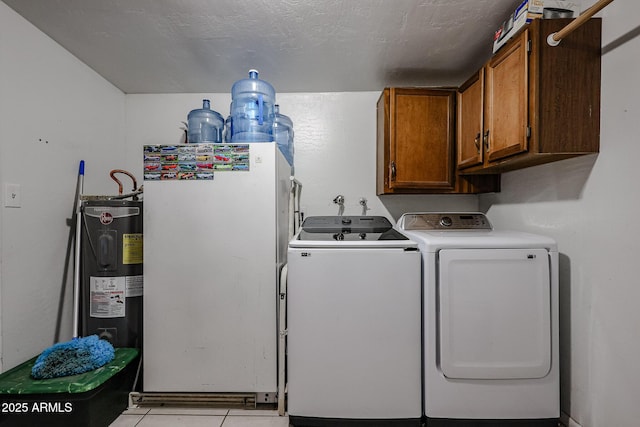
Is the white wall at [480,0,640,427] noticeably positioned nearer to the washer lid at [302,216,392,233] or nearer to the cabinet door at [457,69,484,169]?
the cabinet door at [457,69,484,169]

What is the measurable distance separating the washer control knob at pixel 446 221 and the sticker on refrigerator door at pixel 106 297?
2136mm

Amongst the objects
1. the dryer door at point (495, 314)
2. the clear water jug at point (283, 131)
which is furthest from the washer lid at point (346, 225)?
the dryer door at point (495, 314)

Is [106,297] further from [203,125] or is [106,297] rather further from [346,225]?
[346,225]

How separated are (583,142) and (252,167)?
1.64 m

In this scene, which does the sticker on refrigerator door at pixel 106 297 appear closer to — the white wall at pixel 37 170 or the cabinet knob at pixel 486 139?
the white wall at pixel 37 170

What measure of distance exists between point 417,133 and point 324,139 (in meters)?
0.78

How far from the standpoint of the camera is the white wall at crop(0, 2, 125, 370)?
1473mm

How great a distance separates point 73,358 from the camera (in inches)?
58.2

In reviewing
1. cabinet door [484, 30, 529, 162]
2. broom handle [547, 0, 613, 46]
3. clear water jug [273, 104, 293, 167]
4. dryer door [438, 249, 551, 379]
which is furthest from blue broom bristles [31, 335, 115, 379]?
broom handle [547, 0, 613, 46]

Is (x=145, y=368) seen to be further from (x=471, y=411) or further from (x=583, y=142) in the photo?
(x=583, y=142)

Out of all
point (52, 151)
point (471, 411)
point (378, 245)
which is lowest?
point (471, 411)

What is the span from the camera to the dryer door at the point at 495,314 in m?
1.39

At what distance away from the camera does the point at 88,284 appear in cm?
171

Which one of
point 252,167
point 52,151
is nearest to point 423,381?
point 252,167
